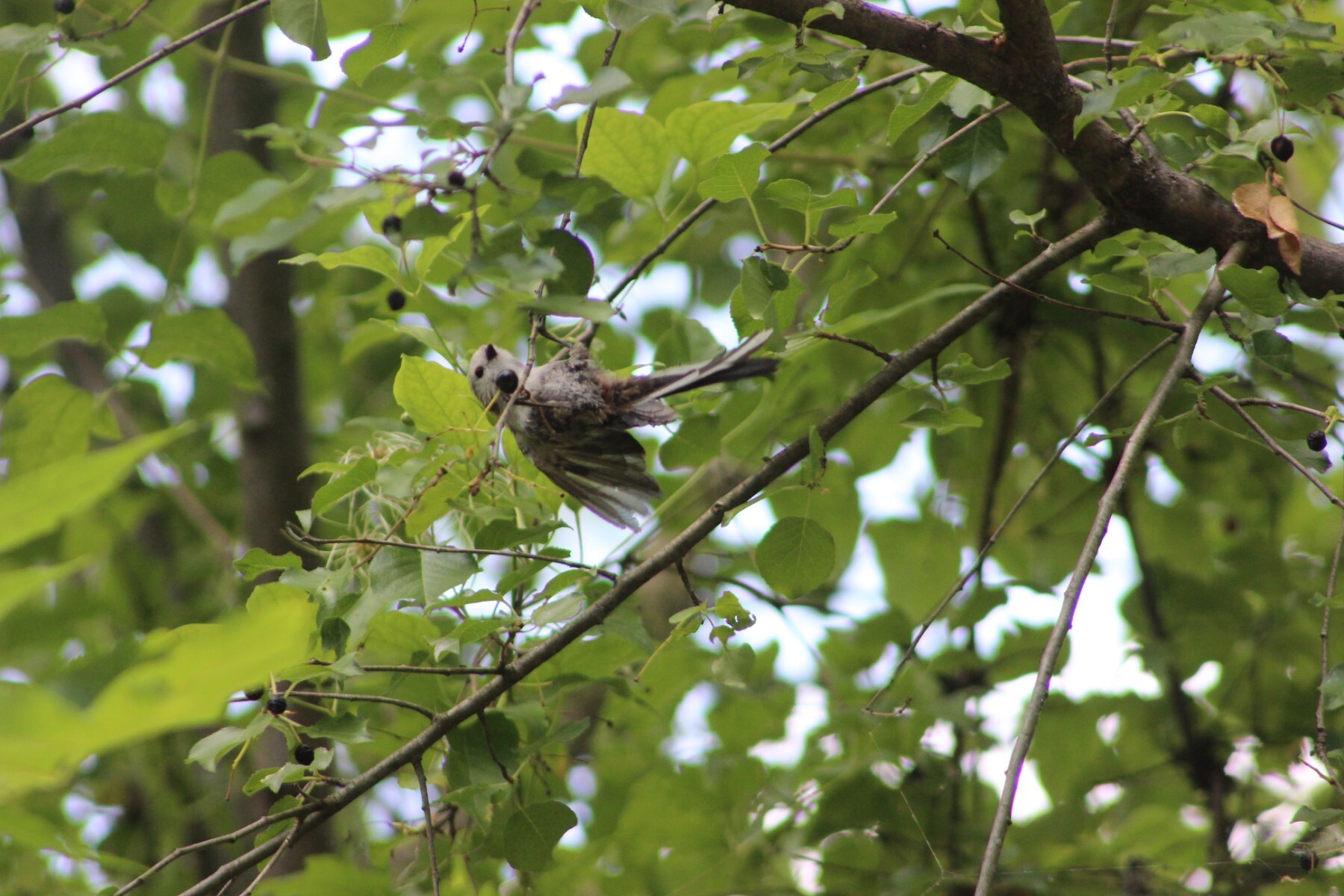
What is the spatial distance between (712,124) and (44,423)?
1.49 metres

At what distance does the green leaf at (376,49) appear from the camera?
1498 millimetres

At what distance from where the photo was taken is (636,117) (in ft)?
5.30

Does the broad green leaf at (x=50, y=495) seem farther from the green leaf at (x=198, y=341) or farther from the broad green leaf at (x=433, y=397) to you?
the green leaf at (x=198, y=341)

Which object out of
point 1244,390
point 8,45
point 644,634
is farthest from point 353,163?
point 1244,390

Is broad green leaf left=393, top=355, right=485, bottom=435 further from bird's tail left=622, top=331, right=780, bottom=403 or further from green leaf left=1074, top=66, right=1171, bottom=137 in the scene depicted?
green leaf left=1074, top=66, right=1171, bottom=137

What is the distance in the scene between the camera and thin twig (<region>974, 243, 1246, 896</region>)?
3.80 feet

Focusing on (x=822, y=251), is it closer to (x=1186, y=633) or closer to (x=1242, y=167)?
(x=1242, y=167)

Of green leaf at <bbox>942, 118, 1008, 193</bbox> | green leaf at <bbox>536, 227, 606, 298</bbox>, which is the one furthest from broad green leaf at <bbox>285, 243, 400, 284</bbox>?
green leaf at <bbox>942, 118, 1008, 193</bbox>

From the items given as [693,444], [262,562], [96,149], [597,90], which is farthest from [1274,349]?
[96,149]

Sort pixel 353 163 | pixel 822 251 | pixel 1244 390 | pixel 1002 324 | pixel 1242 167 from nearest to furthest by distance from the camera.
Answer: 1. pixel 353 163
2. pixel 822 251
3. pixel 1242 167
4. pixel 1244 390
5. pixel 1002 324

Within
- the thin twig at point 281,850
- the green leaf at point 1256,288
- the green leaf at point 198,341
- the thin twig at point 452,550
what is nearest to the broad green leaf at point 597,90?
the thin twig at point 452,550

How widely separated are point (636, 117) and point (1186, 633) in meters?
1.86

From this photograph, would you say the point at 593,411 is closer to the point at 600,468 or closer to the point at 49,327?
the point at 600,468

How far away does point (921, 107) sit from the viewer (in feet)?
4.80
